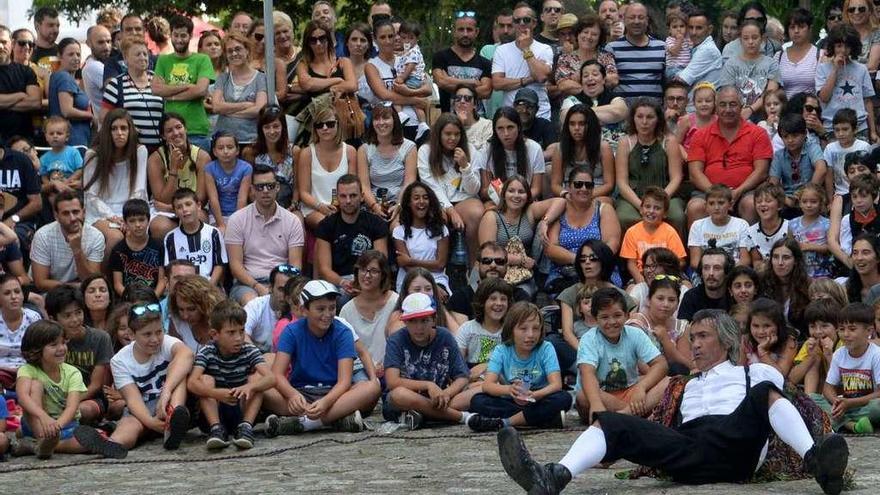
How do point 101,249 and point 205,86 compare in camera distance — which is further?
point 205,86

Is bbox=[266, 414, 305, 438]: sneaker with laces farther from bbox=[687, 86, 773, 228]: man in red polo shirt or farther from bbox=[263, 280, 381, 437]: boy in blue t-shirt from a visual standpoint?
bbox=[687, 86, 773, 228]: man in red polo shirt

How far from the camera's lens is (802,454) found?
8.23m

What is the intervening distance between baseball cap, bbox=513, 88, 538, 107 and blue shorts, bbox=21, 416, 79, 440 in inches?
219

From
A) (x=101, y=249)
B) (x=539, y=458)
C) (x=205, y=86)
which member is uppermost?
(x=205, y=86)

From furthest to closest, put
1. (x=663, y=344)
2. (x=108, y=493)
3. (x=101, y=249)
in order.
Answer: (x=101, y=249) → (x=663, y=344) → (x=108, y=493)

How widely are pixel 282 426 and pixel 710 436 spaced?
364cm

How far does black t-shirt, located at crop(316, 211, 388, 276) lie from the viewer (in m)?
13.6

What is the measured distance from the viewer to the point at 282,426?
37.1 feet

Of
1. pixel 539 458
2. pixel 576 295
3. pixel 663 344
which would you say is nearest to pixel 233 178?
pixel 576 295

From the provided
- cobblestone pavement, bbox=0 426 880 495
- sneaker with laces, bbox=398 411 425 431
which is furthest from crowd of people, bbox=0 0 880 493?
cobblestone pavement, bbox=0 426 880 495

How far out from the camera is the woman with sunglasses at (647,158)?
566 inches

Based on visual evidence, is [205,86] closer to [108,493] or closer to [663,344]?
[663,344]

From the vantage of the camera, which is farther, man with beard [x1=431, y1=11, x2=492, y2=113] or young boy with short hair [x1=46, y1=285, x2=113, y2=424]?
man with beard [x1=431, y1=11, x2=492, y2=113]

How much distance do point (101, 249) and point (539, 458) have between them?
499cm
